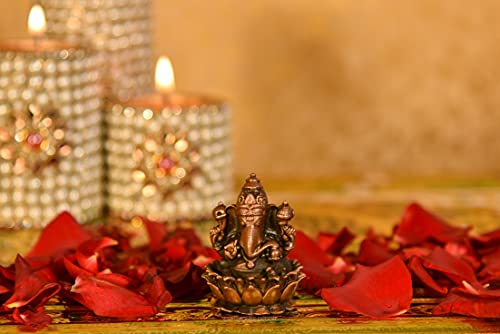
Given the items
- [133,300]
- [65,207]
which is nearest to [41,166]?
[65,207]

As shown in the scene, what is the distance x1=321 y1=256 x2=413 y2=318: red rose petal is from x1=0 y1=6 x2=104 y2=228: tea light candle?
1.14 ft

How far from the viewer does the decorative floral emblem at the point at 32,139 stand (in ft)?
2.86

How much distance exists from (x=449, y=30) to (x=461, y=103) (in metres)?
0.09

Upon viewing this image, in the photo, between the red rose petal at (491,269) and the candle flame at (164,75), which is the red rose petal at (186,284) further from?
the candle flame at (164,75)

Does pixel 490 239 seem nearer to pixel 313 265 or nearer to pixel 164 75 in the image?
pixel 313 265

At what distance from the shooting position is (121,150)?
0.91 meters

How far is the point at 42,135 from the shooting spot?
2.88ft

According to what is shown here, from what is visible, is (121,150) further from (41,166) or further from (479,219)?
(479,219)

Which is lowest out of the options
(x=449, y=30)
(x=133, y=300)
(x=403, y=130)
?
(x=133, y=300)

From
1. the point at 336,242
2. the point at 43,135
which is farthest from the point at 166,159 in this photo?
the point at 336,242

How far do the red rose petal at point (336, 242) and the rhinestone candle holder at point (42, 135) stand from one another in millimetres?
244

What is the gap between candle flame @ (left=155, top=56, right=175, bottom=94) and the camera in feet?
3.04

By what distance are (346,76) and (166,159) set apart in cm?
43

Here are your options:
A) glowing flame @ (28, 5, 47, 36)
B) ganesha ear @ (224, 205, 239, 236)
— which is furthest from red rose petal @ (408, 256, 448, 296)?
glowing flame @ (28, 5, 47, 36)
